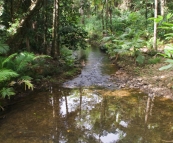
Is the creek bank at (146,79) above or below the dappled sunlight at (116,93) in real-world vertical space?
above

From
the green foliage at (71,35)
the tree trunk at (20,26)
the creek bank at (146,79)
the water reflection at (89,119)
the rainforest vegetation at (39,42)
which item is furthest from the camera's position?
the green foliage at (71,35)

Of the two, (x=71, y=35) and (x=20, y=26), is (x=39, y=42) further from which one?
(x=20, y=26)

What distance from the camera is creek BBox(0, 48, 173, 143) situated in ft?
16.2

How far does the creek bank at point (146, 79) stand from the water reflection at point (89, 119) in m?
0.57

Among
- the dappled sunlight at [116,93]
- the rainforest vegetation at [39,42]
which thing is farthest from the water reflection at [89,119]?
the rainforest vegetation at [39,42]

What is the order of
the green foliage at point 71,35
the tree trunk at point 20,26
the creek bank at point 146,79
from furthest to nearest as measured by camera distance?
the green foliage at point 71,35, the tree trunk at point 20,26, the creek bank at point 146,79

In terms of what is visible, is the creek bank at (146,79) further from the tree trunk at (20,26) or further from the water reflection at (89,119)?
the tree trunk at (20,26)

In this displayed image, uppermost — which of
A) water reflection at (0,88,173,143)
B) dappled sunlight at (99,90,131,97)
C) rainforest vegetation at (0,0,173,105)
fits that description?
rainforest vegetation at (0,0,173,105)

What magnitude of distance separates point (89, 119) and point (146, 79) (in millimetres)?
3891

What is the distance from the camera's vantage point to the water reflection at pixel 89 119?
4922 millimetres

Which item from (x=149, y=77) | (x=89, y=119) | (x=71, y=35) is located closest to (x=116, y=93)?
(x=149, y=77)

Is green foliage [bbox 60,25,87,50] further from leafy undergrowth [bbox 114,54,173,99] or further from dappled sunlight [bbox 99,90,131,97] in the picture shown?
dappled sunlight [bbox 99,90,131,97]

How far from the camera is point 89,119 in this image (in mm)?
5863

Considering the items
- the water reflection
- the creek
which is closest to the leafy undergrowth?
the creek
